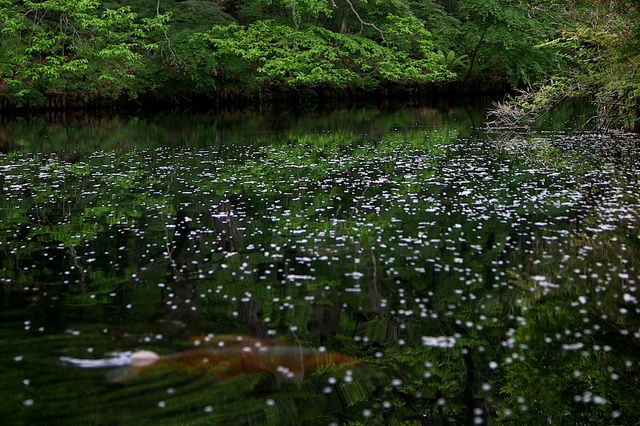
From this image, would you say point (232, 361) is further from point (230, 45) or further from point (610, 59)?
point (230, 45)

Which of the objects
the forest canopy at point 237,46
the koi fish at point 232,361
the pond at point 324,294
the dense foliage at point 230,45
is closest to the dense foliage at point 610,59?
the pond at point 324,294

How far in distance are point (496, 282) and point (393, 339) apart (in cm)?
191

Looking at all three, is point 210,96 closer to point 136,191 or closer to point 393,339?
point 136,191

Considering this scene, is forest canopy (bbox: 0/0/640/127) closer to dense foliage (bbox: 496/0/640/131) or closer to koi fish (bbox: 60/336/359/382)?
dense foliage (bbox: 496/0/640/131)

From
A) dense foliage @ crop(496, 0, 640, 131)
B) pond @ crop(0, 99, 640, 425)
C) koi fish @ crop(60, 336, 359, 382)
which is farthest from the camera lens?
dense foliage @ crop(496, 0, 640, 131)

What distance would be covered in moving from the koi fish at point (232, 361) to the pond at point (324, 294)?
0.02 metres

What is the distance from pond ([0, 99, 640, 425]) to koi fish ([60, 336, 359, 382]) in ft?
0.07

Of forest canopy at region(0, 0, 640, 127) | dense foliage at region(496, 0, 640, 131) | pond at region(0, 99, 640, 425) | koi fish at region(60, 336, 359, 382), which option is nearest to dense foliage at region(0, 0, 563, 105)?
forest canopy at region(0, 0, 640, 127)

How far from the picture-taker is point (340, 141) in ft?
68.0

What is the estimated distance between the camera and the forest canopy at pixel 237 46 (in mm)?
27406

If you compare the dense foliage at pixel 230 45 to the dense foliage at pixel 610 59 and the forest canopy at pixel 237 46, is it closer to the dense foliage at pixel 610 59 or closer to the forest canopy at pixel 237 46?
the forest canopy at pixel 237 46

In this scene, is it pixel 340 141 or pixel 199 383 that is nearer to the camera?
pixel 199 383

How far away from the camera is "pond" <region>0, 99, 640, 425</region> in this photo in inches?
208

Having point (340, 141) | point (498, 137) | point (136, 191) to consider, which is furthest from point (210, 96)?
point (136, 191)
